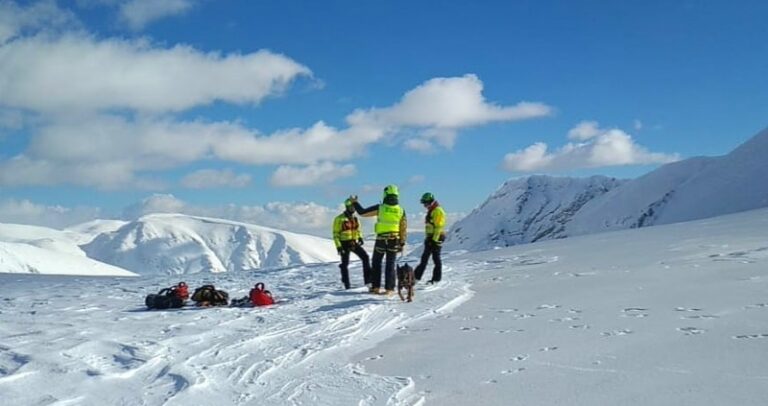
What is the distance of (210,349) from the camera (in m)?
7.18

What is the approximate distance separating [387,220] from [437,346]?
201 inches

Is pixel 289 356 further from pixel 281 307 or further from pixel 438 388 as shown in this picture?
pixel 281 307

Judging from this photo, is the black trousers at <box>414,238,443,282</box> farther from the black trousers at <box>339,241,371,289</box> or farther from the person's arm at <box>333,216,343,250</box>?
the person's arm at <box>333,216,343,250</box>

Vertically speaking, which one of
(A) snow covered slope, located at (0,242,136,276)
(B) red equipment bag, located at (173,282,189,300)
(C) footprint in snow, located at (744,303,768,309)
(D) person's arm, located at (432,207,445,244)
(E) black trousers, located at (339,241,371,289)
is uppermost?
(A) snow covered slope, located at (0,242,136,276)

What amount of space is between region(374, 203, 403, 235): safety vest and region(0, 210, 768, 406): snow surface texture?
1.30 m

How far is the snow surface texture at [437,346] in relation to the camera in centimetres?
504

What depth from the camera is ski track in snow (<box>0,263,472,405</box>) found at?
5418mm

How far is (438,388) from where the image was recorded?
5.26 m

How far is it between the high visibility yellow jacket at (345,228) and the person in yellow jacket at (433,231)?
1.47 meters

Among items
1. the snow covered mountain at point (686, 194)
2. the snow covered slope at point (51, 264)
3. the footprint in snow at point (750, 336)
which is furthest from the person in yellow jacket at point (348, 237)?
the snow covered slope at point (51, 264)

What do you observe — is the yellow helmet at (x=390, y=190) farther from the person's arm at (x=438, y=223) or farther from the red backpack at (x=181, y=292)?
the red backpack at (x=181, y=292)

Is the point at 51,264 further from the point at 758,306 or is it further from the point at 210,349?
the point at 758,306

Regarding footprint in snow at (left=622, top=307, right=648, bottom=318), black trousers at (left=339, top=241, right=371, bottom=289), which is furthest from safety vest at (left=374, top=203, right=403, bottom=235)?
footprint in snow at (left=622, top=307, right=648, bottom=318)

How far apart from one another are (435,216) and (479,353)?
6777 millimetres
